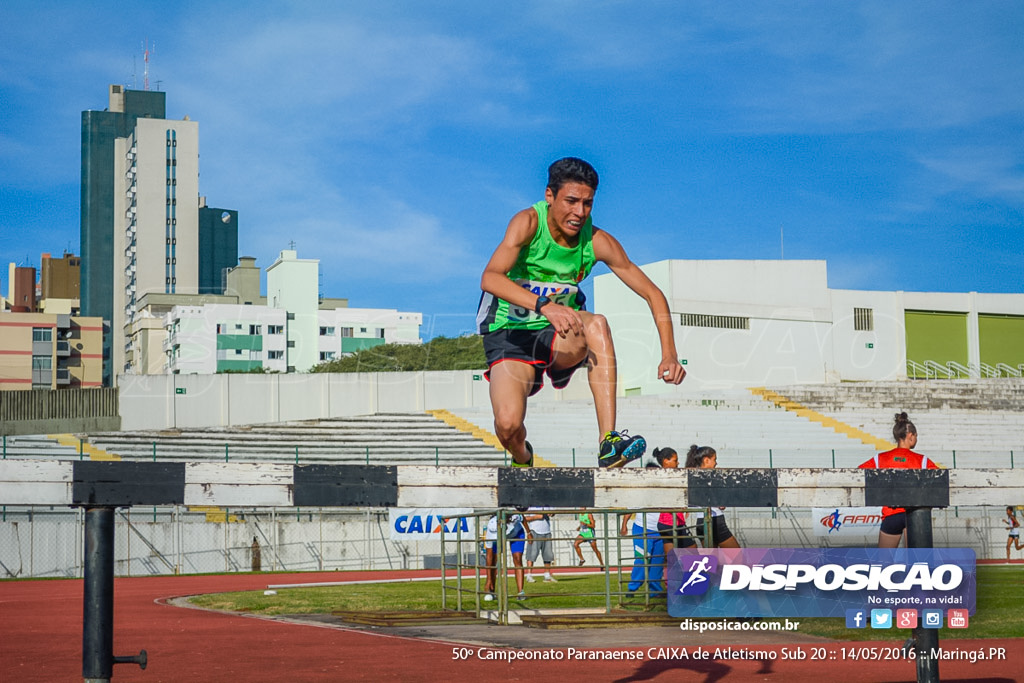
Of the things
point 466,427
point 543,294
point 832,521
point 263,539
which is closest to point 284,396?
point 466,427

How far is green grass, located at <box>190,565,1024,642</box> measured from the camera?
27.9 ft

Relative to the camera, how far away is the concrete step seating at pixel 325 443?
90.1ft

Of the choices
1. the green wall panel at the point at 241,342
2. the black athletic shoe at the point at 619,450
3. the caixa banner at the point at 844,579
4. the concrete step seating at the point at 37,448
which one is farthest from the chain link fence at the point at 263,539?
the green wall panel at the point at 241,342

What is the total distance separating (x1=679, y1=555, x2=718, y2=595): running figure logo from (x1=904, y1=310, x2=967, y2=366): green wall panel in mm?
44583

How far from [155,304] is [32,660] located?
298 feet

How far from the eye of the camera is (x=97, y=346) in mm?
93500

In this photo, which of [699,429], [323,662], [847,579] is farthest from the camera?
[699,429]

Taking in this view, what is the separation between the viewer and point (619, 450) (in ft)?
13.5

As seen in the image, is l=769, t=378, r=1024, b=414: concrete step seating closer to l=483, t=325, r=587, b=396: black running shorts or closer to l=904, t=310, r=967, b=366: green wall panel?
l=904, t=310, r=967, b=366: green wall panel

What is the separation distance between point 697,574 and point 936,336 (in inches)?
1814

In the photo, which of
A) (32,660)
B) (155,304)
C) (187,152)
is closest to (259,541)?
(32,660)

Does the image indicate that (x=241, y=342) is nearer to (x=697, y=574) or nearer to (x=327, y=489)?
(x=697, y=574)

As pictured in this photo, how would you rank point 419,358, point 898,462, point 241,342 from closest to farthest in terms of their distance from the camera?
1. point 898,462
2. point 419,358
3. point 241,342

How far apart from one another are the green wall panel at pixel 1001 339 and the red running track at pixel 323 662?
4380cm
